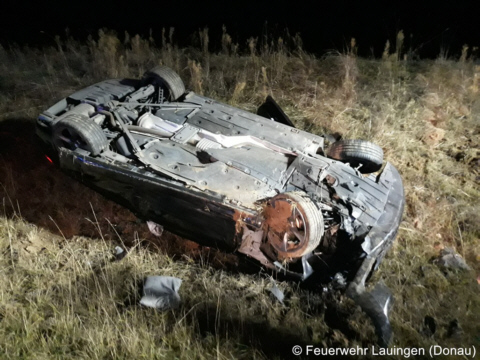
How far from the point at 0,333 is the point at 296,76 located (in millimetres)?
5975

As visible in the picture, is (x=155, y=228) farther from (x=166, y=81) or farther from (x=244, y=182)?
(x=166, y=81)

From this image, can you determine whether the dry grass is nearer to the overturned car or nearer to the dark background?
the overturned car

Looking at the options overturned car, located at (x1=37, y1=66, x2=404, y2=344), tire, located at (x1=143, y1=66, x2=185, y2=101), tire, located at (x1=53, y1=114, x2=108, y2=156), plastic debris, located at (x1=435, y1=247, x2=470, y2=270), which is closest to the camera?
overturned car, located at (x1=37, y1=66, x2=404, y2=344)

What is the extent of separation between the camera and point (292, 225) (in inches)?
135

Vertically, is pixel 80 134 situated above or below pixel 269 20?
below

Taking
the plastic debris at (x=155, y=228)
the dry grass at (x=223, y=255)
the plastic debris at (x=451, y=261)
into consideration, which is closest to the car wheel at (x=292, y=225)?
the dry grass at (x=223, y=255)

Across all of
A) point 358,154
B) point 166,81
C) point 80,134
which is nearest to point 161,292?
point 80,134

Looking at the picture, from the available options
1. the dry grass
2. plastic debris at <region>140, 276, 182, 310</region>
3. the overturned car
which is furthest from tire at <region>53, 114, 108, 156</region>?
plastic debris at <region>140, 276, 182, 310</region>

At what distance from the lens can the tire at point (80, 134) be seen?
3969mm

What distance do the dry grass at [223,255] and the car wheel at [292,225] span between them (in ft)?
1.64

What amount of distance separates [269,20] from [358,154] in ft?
26.2

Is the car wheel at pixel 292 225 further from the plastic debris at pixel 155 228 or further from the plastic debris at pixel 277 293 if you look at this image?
the plastic debris at pixel 155 228

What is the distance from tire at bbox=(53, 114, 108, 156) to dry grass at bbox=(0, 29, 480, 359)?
0.89 metres

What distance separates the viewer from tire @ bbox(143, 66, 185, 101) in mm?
5164
